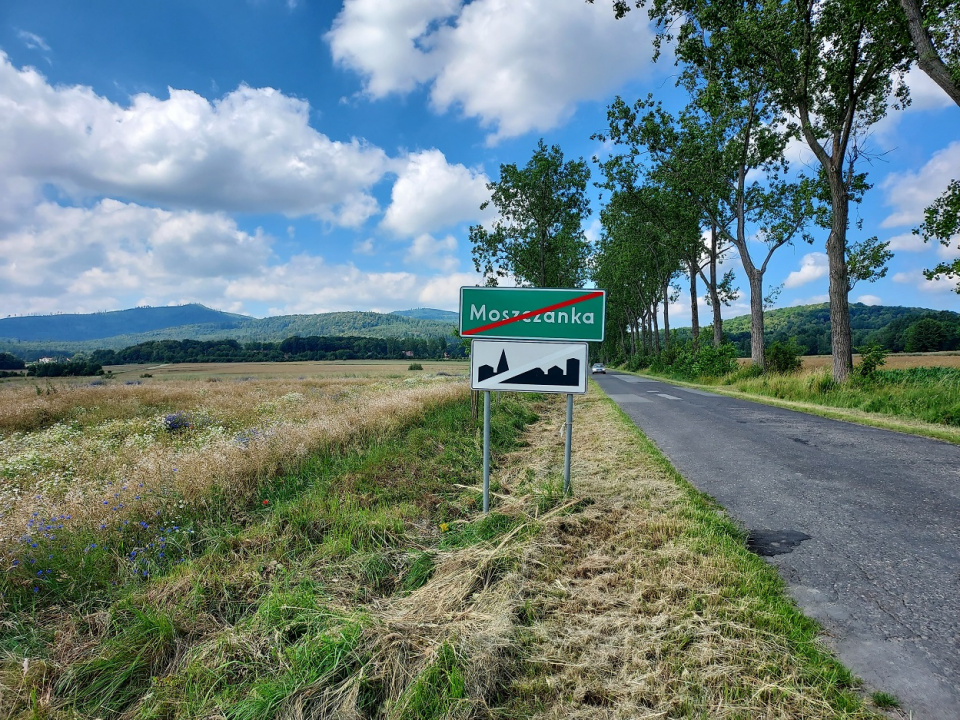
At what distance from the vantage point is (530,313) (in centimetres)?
466

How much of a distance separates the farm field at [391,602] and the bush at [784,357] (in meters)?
18.4

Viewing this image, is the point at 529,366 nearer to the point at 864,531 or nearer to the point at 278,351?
the point at 864,531

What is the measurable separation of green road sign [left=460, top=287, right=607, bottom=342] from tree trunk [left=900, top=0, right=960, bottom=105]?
1255 cm

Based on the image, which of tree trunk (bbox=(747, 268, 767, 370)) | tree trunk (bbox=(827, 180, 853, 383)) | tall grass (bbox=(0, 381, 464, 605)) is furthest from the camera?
tree trunk (bbox=(747, 268, 767, 370))

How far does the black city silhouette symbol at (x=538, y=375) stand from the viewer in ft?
15.1

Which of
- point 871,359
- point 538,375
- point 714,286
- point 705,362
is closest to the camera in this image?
point 538,375

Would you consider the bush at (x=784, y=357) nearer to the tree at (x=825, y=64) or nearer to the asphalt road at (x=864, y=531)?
the tree at (x=825, y=64)

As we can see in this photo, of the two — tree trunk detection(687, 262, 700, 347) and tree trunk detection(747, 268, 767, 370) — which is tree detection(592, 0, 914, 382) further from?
tree trunk detection(687, 262, 700, 347)

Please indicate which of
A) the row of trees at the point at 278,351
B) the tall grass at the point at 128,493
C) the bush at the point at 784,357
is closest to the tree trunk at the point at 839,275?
the bush at the point at 784,357

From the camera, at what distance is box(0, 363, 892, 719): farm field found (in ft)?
7.13

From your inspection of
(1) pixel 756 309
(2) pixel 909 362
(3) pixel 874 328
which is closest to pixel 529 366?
(1) pixel 756 309

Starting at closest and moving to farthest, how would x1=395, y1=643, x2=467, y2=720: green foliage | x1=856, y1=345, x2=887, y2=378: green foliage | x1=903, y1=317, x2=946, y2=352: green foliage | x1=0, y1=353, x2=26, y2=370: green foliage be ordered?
x1=395, y1=643, x2=467, y2=720: green foliage < x1=856, y1=345, x2=887, y2=378: green foliage < x1=0, y1=353, x2=26, y2=370: green foliage < x1=903, y1=317, x2=946, y2=352: green foliage

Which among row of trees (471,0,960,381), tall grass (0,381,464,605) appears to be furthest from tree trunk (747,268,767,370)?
tall grass (0,381,464,605)

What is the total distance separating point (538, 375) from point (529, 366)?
0.14 m
